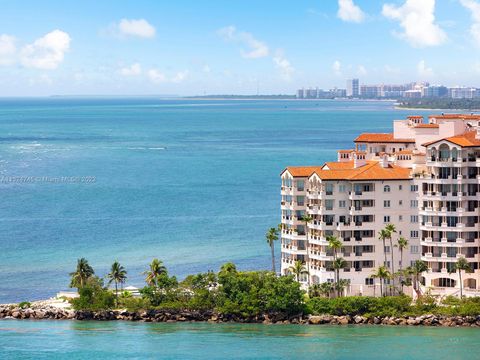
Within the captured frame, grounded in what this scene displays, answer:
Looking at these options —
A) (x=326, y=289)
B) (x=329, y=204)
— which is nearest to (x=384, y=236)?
(x=329, y=204)

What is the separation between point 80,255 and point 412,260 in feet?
83.1

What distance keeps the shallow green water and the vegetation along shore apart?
74 centimetres

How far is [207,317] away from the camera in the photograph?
180 ft

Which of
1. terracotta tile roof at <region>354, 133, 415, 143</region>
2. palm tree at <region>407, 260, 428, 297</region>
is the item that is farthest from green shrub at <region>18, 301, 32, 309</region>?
terracotta tile roof at <region>354, 133, 415, 143</region>

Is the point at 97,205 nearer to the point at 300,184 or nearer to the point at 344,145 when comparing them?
the point at 300,184

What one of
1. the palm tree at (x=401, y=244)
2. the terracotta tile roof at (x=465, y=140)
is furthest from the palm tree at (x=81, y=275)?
the terracotta tile roof at (x=465, y=140)

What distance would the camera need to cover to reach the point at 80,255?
74812 mm

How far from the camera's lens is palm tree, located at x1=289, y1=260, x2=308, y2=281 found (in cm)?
5803

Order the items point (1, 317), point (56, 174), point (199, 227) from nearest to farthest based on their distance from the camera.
Result: point (1, 317)
point (199, 227)
point (56, 174)

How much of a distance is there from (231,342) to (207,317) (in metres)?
4.65

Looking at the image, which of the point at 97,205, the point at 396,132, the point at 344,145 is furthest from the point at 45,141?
the point at 396,132

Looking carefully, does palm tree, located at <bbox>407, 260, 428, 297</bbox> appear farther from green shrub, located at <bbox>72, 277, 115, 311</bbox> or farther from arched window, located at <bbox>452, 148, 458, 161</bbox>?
green shrub, located at <bbox>72, 277, 115, 311</bbox>

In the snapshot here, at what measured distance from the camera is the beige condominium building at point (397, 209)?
2190 inches

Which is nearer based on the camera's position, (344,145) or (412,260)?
(412,260)
